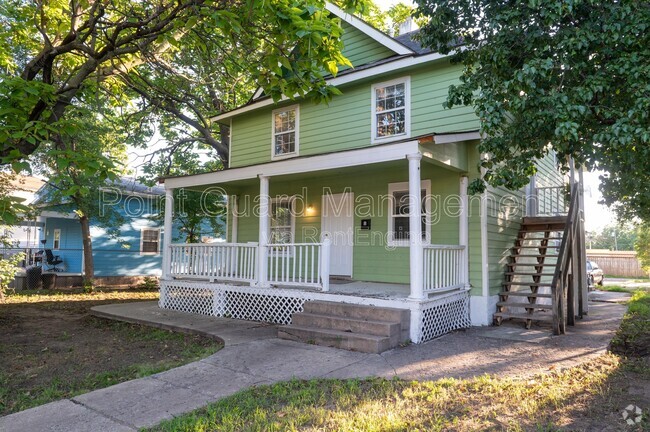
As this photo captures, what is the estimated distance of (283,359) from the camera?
18.6 ft

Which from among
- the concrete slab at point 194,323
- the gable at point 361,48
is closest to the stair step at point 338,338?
the concrete slab at point 194,323

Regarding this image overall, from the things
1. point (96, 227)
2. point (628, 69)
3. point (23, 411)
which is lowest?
point (23, 411)

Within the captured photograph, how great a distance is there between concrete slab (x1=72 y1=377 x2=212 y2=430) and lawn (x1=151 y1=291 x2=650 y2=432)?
249 millimetres

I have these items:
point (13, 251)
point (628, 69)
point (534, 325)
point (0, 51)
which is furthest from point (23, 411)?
point (13, 251)

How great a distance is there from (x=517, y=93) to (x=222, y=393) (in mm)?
5111

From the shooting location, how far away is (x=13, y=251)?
54.0ft

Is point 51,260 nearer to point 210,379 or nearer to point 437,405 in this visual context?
point 210,379

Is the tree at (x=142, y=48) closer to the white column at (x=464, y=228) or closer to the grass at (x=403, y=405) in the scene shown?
the grass at (x=403, y=405)

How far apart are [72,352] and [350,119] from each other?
737cm

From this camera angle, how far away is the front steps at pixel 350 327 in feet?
20.1

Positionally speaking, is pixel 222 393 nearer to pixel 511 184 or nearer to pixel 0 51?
pixel 511 184

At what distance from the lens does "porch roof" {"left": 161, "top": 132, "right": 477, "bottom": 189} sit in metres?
6.89

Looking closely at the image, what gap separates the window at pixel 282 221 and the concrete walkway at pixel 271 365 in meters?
3.40

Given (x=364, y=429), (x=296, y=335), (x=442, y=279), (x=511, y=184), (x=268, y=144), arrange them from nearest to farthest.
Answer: (x=364, y=429)
(x=511, y=184)
(x=296, y=335)
(x=442, y=279)
(x=268, y=144)
